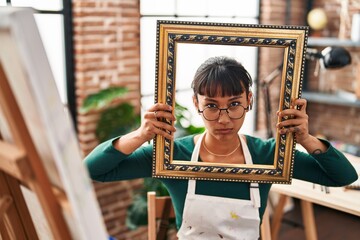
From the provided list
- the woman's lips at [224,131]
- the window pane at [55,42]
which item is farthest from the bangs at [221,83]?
the window pane at [55,42]

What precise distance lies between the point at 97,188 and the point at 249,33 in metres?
1.78

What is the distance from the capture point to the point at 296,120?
1320 millimetres

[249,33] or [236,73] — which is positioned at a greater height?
[249,33]

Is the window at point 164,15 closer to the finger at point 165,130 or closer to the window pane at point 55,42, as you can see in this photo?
the window pane at point 55,42

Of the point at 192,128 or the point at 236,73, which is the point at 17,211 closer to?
the point at 236,73

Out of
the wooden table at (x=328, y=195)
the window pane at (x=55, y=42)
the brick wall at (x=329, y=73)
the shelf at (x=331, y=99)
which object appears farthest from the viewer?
the brick wall at (x=329, y=73)

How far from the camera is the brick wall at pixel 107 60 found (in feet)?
8.39

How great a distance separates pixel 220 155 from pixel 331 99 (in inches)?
107

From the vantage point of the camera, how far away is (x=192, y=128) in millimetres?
2566

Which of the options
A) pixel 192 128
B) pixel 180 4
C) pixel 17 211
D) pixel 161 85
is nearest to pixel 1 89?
pixel 17 211

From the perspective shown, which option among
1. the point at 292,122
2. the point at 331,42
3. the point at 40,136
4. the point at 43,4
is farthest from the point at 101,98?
the point at 331,42

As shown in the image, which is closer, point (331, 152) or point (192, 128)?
point (331, 152)

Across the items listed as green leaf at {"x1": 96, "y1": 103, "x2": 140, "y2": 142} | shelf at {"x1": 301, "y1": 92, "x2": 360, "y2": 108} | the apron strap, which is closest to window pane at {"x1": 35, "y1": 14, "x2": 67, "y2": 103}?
green leaf at {"x1": 96, "y1": 103, "x2": 140, "y2": 142}

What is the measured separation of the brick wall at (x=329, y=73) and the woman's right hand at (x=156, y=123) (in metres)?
2.45
